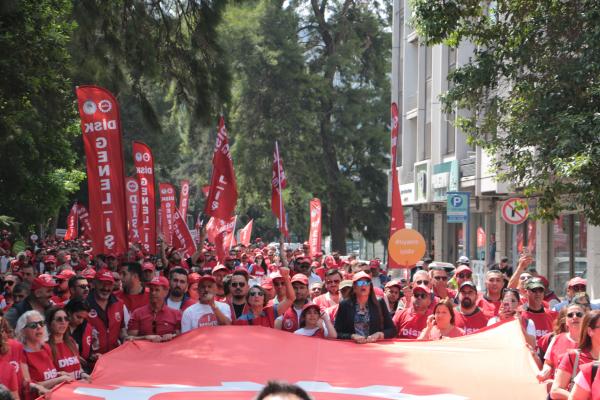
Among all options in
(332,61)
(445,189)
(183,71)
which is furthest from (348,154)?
(183,71)

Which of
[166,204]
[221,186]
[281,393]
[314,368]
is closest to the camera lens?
[281,393]

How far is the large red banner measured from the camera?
822 centimetres

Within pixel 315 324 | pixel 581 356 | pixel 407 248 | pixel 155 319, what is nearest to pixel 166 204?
pixel 407 248

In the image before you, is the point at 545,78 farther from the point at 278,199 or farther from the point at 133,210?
the point at 133,210

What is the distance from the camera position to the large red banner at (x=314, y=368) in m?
8.22

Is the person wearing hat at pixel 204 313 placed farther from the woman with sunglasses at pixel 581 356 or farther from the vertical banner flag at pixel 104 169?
the vertical banner flag at pixel 104 169

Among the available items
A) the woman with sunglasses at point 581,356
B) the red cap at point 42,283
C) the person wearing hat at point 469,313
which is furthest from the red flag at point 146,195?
the woman with sunglasses at point 581,356

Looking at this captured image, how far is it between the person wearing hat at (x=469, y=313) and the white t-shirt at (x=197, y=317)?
7.47 feet

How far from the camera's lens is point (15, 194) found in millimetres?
24188

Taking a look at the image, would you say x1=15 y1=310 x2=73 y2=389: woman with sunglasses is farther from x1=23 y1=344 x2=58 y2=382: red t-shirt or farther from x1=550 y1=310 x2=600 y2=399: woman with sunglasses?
x1=550 y1=310 x2=600 y2=399: woman with sunglasses

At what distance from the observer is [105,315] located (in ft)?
33.1

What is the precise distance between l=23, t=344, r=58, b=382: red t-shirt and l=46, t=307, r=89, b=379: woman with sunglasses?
7.2 inches

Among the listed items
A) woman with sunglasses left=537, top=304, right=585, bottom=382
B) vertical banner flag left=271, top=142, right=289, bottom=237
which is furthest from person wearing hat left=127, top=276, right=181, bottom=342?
vertical banner flag left=271, top=142, right=289, bottom=237

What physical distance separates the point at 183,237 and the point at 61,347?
662 inches
